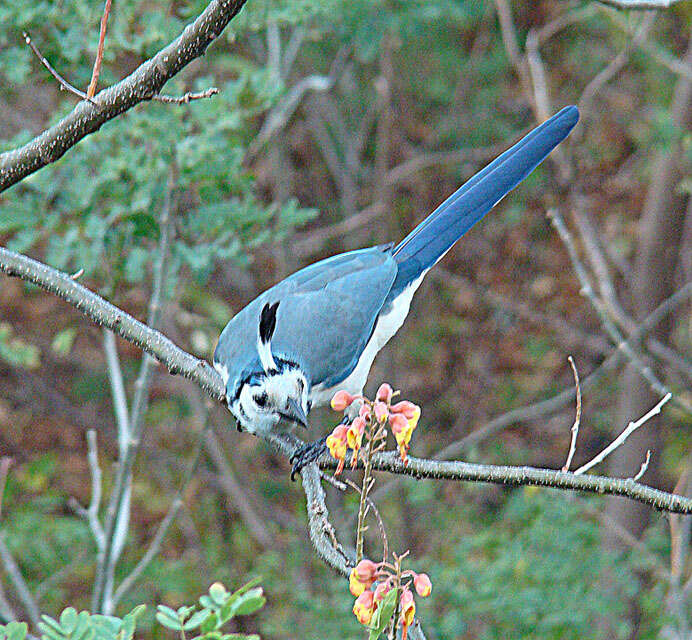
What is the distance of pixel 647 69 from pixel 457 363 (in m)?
2.18

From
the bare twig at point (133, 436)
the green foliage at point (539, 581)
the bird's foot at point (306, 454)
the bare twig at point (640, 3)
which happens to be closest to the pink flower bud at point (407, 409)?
the bird's foot at point (306, 454)

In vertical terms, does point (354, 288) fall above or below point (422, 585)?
above

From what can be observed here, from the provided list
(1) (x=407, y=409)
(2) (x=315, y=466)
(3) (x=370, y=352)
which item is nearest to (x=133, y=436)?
(3) (x=370, y=352)

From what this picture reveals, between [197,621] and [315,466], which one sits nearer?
[197,621]

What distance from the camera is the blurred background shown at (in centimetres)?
410

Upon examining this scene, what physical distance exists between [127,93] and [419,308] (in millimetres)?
4397

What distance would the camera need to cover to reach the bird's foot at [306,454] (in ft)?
7.94

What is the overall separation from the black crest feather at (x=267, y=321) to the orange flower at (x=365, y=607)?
119 centimetres

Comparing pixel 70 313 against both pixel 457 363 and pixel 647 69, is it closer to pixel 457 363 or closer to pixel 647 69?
pixel 457 363

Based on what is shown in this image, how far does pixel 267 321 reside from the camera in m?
2.71

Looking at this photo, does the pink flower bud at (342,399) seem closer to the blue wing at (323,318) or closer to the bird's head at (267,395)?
the bird's head at (267,395)

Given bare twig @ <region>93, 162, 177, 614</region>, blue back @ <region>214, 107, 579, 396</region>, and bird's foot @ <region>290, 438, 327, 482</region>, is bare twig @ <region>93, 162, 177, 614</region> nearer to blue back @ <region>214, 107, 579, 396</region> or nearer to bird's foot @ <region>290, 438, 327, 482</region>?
blue back @ <region>214, 107, 579, 396</region>

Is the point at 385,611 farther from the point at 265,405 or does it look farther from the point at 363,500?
the point at 265,405

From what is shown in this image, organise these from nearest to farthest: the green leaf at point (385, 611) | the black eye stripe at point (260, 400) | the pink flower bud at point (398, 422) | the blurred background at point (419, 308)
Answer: the green leaf at point (385, 611), the pink flower bud at point (398, 422), the black eye stripe at point (260, 400), the blurred background at point (419, 308)
